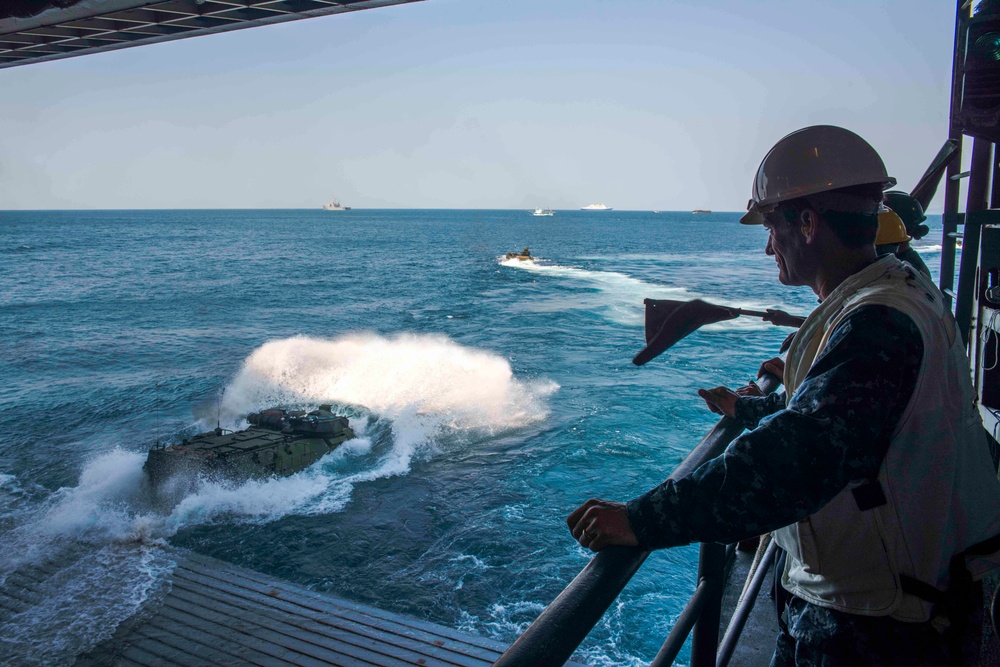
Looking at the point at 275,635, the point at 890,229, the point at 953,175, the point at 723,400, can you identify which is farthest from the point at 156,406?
the point at 723,400

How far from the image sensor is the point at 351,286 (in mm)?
64188

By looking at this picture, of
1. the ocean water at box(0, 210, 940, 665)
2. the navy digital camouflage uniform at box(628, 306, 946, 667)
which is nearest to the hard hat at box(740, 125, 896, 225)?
the navy digital camouflage uniform at box(628, 306, 946, 667)

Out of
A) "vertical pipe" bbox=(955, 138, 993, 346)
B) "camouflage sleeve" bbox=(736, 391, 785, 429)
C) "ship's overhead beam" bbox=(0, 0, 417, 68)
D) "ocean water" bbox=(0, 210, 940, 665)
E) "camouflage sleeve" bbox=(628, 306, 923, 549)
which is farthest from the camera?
"ocean water" bbox=(0, 210, 940, 665)

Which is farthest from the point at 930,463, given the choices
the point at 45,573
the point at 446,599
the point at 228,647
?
the point at 45,573

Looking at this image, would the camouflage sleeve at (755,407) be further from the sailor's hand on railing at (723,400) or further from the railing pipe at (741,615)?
the railing pipe at (741,615)

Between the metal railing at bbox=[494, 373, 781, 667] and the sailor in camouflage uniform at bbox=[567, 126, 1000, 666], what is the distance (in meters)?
0.07

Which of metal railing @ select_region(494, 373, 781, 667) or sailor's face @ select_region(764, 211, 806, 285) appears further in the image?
sailor's face @ select_region(764, 211, 806, 285)

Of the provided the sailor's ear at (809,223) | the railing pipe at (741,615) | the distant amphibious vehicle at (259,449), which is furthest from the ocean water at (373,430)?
the sailor's ear at (809,223)

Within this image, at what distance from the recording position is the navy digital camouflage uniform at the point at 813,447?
4.40 ft

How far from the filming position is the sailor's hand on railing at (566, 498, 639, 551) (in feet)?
4.71

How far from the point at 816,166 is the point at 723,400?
0.89 meters

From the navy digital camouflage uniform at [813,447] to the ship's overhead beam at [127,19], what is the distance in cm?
818

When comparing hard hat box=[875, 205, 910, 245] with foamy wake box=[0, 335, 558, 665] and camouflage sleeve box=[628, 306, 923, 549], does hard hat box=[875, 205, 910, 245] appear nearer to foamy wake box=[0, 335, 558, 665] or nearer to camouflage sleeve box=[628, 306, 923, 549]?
camouflage sleeve box=[628, 306, 923, 549]

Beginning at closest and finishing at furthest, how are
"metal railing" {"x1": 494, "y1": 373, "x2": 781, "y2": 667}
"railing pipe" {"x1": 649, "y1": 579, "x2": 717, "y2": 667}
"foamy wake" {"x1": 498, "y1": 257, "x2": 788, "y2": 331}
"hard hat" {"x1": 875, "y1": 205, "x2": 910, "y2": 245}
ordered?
"metal railing" {"x1": 494, "y1": 373, "x2": 781, "y2": 667}, "railing pipe" {"x1": 649, "y1": 579, "x2": 717, "y2": 667}, "hard hat" {"x1": 875, "y1": 205, "x2": 910, "y2": 245}, "foamy wake" {"x1": 498, "y1": 257, "x2": 788, "y2": 331}
